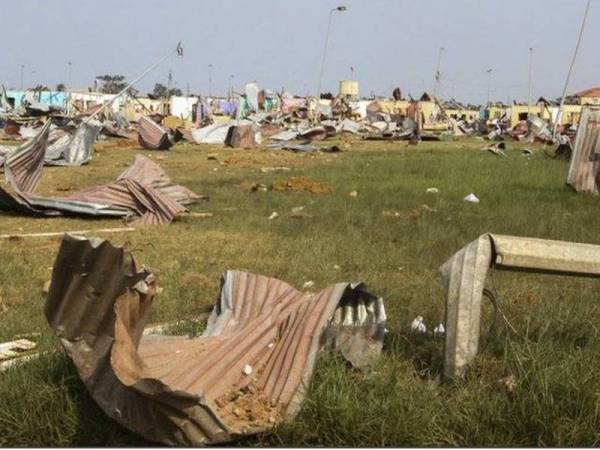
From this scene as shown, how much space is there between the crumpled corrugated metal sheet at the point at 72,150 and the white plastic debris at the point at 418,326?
14679 mm

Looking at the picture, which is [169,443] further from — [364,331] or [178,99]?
[178,99]

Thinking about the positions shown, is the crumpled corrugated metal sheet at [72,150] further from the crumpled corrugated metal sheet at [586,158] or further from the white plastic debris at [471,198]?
the crumpled corrugated metal sheet at [586,158]

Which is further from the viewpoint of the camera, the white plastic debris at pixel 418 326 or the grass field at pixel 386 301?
the white plastic debris at pixel 418 326

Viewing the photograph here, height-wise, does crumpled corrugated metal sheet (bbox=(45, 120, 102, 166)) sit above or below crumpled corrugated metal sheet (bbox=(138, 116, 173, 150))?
above

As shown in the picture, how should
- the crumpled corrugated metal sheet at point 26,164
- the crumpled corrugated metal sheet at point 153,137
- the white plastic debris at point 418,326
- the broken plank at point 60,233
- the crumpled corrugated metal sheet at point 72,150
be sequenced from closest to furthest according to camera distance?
the white plastic debris at point 418,326 < the broken plank at point 60,233 < the crumpled corrugated metal sheet at point 26,164 < the crumpled corrugated metal sheet at point 72,150 < the crumpled corrugated metal sheet at point 153,137

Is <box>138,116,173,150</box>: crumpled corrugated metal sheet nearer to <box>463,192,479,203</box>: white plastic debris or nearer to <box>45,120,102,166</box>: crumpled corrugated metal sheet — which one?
<box>45,120,102,166</box>: crumpled corrugated metal sheet

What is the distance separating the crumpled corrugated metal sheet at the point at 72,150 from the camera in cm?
1774

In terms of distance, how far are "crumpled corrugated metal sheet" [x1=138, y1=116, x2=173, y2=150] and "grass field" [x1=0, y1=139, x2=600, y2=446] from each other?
10.7 metres

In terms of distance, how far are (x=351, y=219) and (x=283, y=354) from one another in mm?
5620

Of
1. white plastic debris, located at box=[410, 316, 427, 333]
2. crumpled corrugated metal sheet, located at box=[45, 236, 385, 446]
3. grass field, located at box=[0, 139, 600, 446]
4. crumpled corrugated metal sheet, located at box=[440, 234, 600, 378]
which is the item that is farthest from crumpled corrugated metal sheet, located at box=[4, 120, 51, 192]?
crumpled corrugated metal sheet, located at box=[440, 234, 600, 378]

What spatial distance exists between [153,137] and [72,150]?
631 centimetres

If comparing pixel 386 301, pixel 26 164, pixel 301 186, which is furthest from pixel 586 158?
pixel 26 164

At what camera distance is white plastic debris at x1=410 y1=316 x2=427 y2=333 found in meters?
4.15

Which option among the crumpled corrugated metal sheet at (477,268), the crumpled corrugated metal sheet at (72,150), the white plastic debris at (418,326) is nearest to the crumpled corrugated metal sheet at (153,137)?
the crumpled corrugated metal sheet at (72,150)
